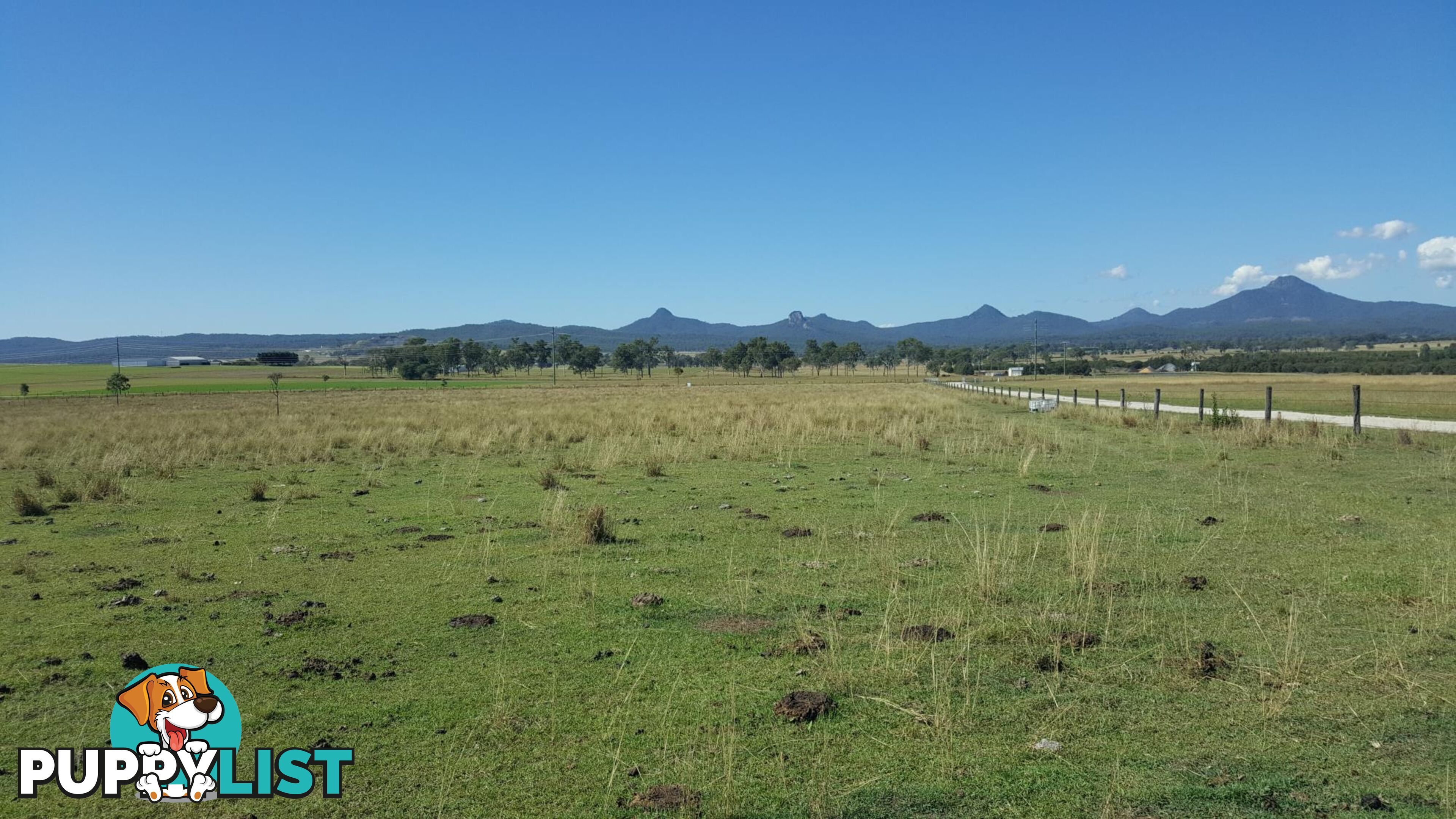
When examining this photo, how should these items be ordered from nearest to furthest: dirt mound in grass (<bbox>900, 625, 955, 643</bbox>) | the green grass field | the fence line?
dirt mound in grass (<bbox>900, 625, 955, 643</bbox>) < the fence line < the green grass field

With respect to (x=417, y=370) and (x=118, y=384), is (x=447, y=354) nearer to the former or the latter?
(x=417, y=370)

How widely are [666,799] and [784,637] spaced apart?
8.62 ft

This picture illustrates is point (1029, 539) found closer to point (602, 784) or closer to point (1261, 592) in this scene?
point (1261, 592)

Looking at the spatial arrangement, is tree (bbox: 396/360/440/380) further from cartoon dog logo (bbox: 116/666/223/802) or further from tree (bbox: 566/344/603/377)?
A: cartoon dog logo (bbox: 116/666/223/802)

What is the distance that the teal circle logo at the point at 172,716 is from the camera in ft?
16.2

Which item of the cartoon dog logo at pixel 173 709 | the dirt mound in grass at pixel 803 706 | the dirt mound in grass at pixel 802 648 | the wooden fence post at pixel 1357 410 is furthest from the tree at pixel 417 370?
the dirt mound in grass at pixel 803 706

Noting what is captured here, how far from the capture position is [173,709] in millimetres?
5055

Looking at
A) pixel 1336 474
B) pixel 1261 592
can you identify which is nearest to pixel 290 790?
pixel 1261 592

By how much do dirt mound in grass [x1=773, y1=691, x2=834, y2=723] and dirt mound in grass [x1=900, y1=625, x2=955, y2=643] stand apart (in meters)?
1.29

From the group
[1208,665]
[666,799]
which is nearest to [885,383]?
[1208,665]

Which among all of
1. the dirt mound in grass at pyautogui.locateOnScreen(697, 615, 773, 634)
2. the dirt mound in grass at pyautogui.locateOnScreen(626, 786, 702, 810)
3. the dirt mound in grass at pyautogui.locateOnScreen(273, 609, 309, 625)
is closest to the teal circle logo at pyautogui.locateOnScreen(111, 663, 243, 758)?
the dirt mound in grass at pyautogui.locateOnScreen(273, 609, 309, 625)

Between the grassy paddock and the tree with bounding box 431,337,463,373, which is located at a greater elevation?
the tree with bounding box 431,337,463,373

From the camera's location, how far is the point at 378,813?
419cm

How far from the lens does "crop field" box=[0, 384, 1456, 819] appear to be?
4438 millimetres
